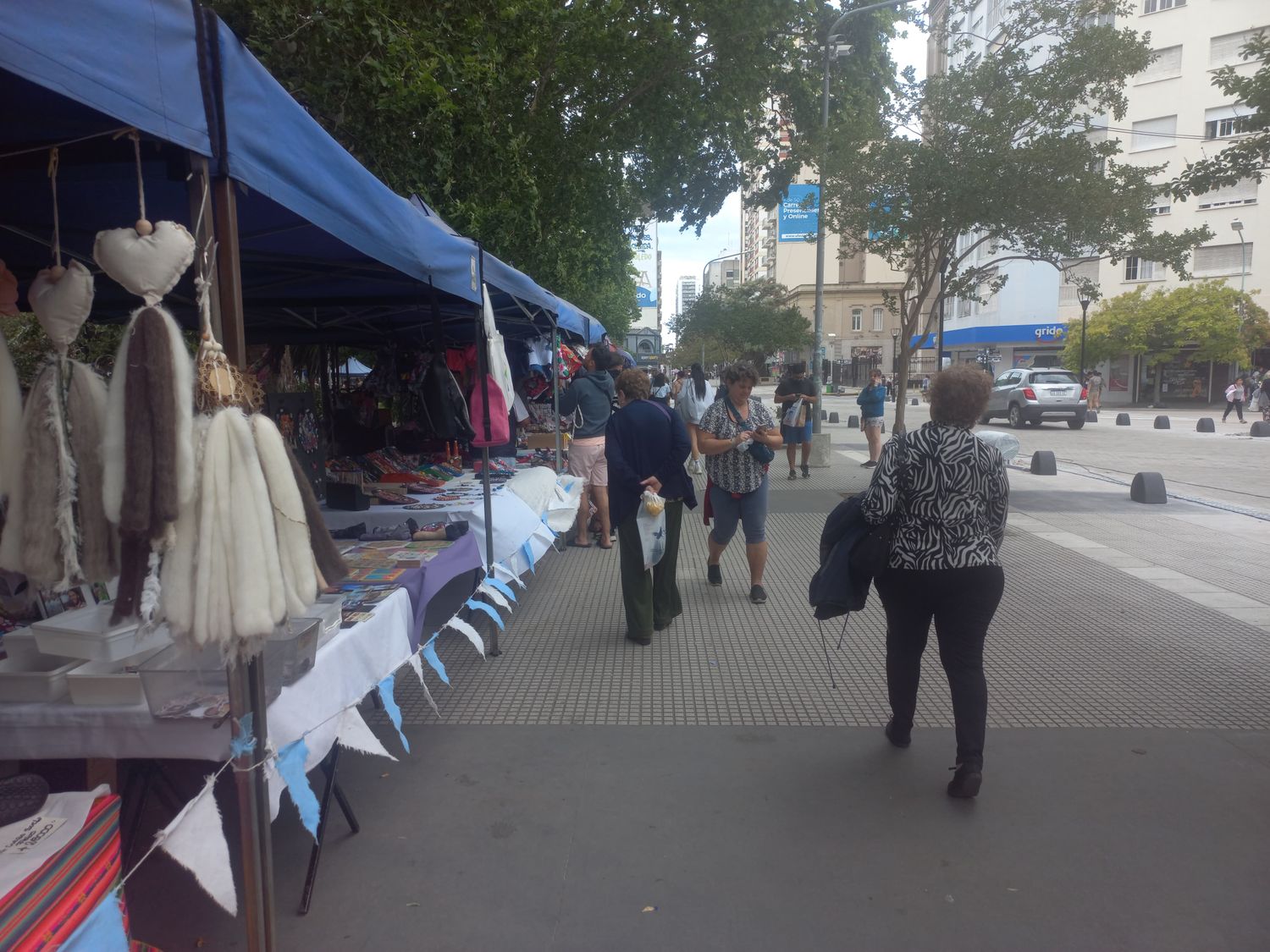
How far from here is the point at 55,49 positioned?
1.67m

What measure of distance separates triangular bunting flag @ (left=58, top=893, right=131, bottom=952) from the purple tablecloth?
5.78ft

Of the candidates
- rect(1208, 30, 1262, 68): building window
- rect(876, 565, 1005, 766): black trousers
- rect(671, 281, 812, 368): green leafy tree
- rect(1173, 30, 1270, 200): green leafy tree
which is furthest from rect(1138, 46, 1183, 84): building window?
rect(876, 565, 1005, 766): black trousers

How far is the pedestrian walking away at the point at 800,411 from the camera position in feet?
37.5

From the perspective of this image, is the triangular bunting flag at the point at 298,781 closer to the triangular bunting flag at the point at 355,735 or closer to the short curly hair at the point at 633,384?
the triangular bunting flag at the point at 355,735

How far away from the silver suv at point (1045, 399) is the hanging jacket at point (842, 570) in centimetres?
2309

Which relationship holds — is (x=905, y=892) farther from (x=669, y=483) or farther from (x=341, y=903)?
(x=669, y=483)

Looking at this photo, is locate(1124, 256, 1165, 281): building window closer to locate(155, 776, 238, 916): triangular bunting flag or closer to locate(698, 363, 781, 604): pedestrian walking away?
locate(698, 363, 781, 604): pedestrian walking away

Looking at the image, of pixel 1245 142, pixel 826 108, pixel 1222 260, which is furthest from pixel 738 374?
pixel 1222 260

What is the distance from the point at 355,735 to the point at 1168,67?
155ft

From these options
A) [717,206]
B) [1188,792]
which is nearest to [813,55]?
[717,206]

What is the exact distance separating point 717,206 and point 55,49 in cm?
1374

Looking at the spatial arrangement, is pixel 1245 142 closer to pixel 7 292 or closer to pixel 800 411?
pixel 800 411

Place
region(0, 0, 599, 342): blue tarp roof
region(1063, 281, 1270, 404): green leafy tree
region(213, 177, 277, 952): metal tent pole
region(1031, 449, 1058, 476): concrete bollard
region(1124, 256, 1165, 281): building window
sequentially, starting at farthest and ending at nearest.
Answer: region(1124, 256, 1165, 281): building window
region(1063, 281, 1270, 404): green leafy tree
region(1031, 449, 1058, 476): concrete bollard
region(213, 177, 277, 952): metal tent pole
region(0, 0, 599, 342): blue tarp roof

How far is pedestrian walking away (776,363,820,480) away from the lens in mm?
11438
